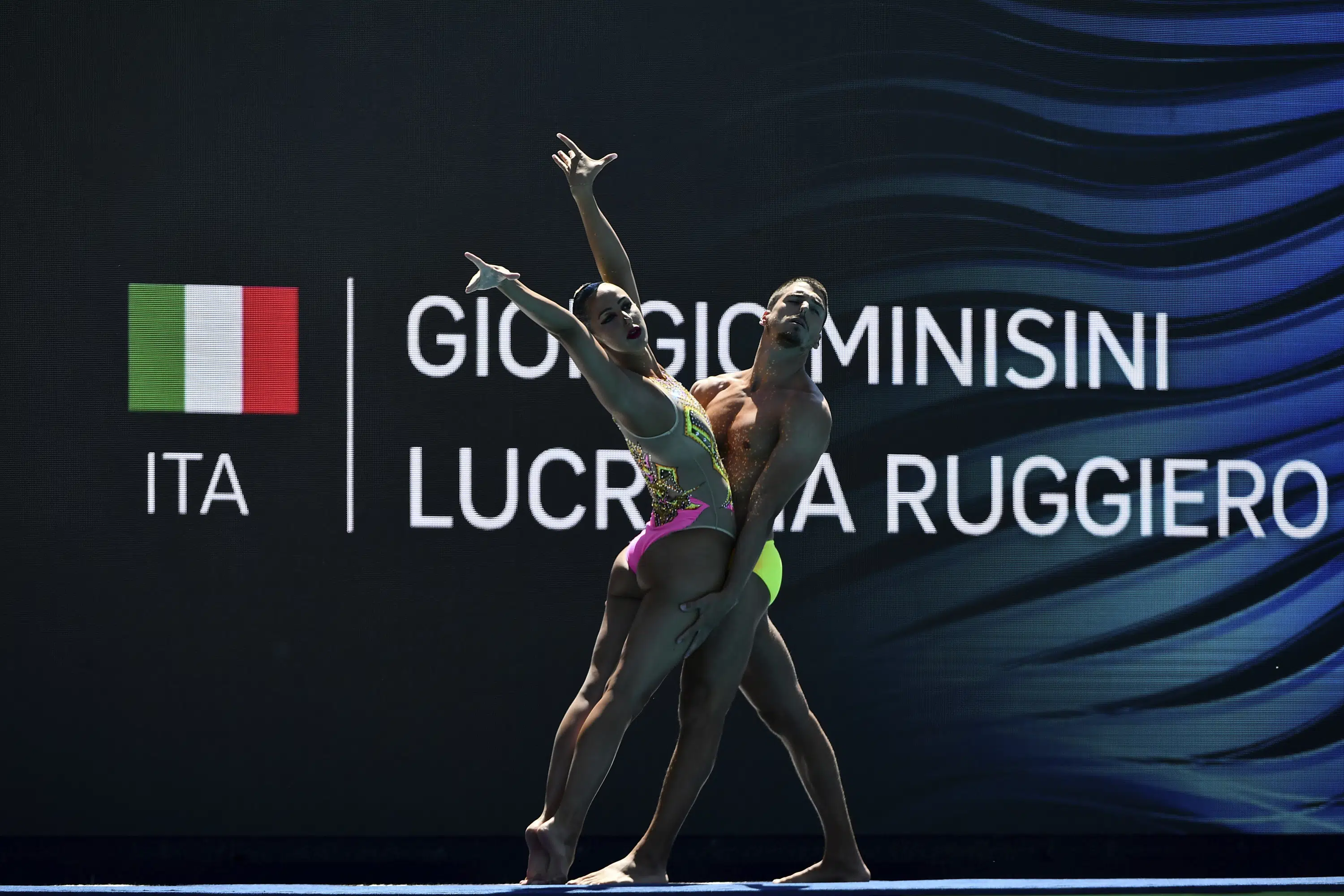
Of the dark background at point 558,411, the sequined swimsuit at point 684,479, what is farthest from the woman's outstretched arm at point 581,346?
the dark background at point 558,411

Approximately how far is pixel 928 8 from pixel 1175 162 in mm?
1064

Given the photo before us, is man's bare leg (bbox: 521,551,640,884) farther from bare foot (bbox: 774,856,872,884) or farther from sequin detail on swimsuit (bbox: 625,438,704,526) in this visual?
bare foot (bbox: 774,856,872,884)

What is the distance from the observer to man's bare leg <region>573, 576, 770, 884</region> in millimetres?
4031

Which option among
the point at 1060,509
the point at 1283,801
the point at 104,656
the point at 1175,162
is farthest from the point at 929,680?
the point at 104,656

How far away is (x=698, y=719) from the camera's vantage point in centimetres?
405

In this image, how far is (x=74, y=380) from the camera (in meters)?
5.59

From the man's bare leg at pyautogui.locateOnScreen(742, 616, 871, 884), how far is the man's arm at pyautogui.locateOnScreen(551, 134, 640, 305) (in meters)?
0.96

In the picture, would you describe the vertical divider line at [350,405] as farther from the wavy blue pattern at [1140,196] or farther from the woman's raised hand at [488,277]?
the woman's raised hand at [488,277]

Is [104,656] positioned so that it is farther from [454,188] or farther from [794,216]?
[794,216]

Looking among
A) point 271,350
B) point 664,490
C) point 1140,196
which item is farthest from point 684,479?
point 1140,196

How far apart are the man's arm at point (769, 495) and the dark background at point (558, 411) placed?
5.73ft

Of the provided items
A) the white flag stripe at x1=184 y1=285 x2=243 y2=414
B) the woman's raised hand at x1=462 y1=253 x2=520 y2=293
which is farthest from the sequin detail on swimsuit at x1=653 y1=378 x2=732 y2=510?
the white flag stripe at x1=184 y1=285 x2=243 y2=414

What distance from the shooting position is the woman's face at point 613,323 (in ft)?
13.0

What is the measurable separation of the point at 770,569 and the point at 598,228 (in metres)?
0.98
